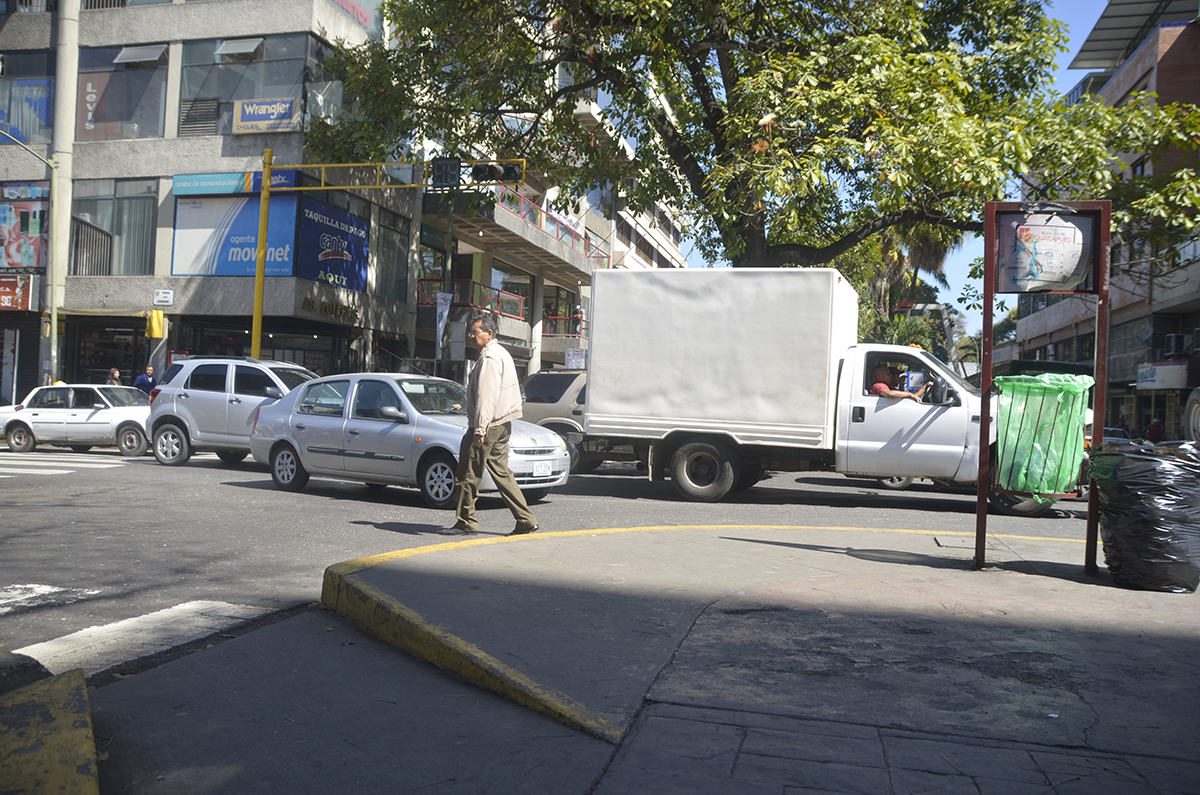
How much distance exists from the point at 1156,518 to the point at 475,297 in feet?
85.4

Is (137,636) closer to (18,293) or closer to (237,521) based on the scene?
(237,521)

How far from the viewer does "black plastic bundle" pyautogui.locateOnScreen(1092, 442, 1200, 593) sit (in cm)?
583

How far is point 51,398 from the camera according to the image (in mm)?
17844

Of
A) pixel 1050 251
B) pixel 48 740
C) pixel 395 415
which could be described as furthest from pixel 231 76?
pixel 48 740

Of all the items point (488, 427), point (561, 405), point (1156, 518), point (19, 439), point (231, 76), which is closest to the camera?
point (1156, 518)

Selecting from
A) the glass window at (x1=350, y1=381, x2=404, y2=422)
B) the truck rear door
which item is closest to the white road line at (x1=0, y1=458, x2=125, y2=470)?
the glass window at (x1=350, y1=381, x2=404, y2=422)

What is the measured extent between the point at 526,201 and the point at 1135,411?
2298 cm

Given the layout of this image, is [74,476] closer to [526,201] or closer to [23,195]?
[23,195]

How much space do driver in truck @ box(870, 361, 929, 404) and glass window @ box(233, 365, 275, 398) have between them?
8925 millimetres

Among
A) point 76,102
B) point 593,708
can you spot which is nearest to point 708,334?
point 593,708

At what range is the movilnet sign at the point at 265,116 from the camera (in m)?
22.6

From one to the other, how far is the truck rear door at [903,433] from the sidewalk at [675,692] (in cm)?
484

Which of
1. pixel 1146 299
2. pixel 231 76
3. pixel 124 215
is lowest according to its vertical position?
pixel 1146 299

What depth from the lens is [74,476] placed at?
12680 millimetres
